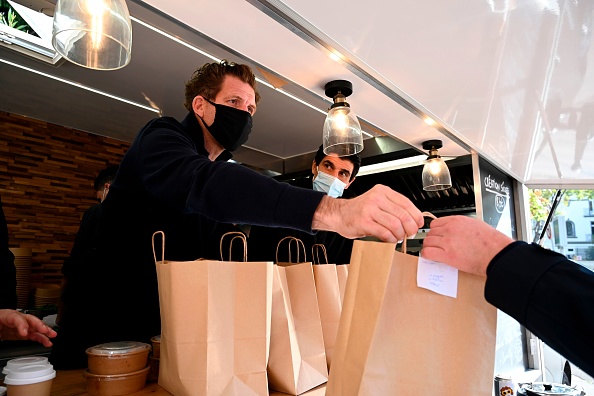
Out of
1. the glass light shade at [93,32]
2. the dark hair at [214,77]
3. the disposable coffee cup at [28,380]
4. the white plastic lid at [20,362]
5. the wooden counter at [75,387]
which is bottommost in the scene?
the wooden counter at [75,387]

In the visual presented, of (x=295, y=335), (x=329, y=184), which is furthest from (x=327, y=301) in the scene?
(x=329, y=184)

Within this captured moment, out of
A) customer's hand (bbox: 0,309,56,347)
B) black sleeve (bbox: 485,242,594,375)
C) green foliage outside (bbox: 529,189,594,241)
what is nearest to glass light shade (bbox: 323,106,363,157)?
black sleeve (bbox: 485,242,594,375)

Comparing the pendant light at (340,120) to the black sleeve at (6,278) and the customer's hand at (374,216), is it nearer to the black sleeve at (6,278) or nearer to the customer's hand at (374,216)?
the customer's hand at (374,216)

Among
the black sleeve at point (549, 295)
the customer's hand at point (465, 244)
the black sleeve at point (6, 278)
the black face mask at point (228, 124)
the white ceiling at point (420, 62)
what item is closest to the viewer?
the black sleeve at point (549, 295)

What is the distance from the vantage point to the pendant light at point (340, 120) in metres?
1.54

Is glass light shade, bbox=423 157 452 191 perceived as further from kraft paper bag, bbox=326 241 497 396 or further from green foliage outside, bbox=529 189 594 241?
kraft paper bag, bbox=326 241 497 396

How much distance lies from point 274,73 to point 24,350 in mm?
2280

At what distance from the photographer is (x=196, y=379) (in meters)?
0.90

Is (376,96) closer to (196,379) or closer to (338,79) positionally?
(338,79)

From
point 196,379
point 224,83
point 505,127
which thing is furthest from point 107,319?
point 505,127

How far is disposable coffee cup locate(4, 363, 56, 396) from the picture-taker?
0.82 meters

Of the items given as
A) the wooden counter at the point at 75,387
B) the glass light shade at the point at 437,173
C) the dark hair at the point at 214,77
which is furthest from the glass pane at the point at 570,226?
the wooden counter at the point at 75,387

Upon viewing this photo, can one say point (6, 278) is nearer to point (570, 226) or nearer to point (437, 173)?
point (437, 173)

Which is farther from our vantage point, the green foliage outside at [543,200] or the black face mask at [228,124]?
the green foliage outside at [543,200]
